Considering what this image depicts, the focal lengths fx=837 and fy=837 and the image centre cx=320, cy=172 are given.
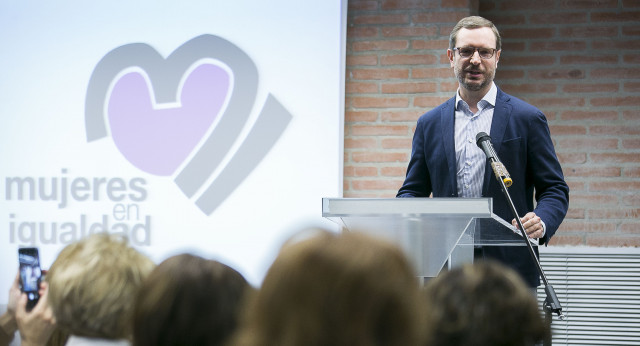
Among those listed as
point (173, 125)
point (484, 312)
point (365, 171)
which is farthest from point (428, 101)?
point (484, 312)

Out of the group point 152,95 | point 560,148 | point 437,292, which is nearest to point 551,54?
point 560,148

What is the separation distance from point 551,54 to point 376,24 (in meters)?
0.88

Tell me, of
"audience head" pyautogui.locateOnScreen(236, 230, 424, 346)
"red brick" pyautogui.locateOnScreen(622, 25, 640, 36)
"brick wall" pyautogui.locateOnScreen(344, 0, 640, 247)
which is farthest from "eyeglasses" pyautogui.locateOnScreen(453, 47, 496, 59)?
"audience head" pyautogui.locateOnScreen(236, 230, 424, 346)

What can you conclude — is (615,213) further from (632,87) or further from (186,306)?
(186,306)

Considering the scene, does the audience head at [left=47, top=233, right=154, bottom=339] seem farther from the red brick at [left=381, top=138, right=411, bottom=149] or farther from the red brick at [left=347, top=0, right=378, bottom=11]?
the red brick at [left=347, top=0, right=378, bottom=11]

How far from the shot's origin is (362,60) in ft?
13.2

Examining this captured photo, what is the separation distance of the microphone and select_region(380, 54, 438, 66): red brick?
179 cm

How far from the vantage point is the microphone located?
205 cm

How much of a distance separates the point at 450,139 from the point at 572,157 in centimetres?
163

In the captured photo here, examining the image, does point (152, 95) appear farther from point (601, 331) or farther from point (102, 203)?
point (601, 331)

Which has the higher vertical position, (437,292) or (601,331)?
(437,292)

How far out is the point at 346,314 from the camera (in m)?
0.81

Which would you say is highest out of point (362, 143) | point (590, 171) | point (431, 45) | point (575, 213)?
point (431, 45)

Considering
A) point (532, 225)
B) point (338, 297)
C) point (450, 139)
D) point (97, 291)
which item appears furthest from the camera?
point (450, 139)
